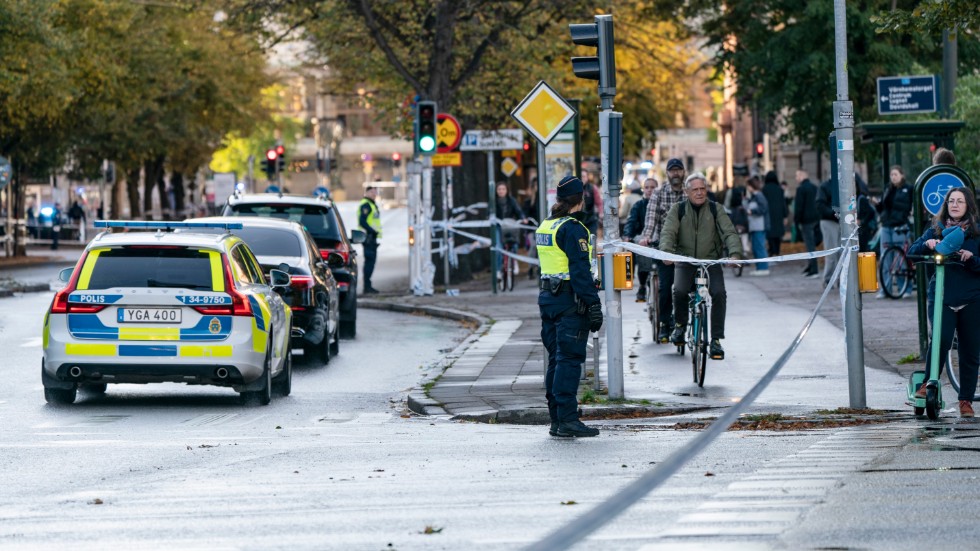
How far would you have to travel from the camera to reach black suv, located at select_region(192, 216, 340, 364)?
19.3m

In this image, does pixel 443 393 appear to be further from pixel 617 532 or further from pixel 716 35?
pixel 716 35

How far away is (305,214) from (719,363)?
692 centimetres

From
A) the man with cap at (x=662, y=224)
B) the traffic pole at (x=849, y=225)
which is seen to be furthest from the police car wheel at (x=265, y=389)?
the man with cap at (x=662, y=224)

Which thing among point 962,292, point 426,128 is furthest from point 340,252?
point 962,292

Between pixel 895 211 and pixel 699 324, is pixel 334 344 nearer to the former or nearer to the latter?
pixel 699 324

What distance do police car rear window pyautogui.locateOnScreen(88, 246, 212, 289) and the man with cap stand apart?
561 centimetres

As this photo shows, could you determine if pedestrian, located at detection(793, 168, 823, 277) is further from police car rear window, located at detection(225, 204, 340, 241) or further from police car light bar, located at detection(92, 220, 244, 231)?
police car light bar, located at detection(92, 220, 244, 231)

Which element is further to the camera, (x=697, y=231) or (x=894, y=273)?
(x=894, y=273)

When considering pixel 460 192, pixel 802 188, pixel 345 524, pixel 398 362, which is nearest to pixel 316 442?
pixel 345 524

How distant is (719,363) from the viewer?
58.9 ft

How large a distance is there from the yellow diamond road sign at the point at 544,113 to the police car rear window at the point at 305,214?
7.10 m

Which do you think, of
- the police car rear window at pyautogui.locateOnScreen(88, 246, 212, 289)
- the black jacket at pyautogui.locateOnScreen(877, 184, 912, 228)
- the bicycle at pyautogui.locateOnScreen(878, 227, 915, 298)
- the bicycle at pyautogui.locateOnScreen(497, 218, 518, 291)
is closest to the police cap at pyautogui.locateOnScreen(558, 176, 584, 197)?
the police car rear window at pyautogui.locateOnScreen(88, 246, 212, 289)

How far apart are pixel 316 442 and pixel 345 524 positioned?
12.8 ft

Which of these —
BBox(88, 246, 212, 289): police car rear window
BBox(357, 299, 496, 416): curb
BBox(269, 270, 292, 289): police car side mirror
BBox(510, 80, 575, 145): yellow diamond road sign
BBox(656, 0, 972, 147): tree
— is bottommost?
BBox(357, 299, 496, 416): curb
